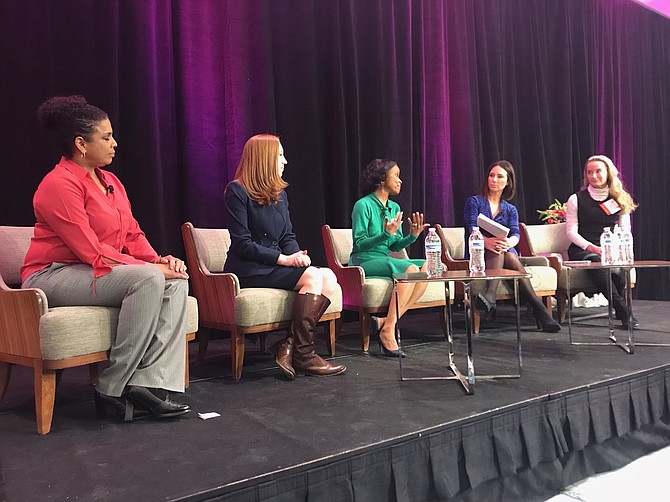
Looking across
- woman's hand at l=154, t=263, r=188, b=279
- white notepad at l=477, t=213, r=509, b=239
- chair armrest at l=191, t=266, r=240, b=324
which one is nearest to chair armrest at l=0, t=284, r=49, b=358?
woman's hand at l=154, t=263, r=188, b=279

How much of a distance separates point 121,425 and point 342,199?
103 inches

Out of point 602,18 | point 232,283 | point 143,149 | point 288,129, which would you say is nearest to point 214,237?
point 232,283

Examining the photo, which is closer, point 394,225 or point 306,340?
point 306,340

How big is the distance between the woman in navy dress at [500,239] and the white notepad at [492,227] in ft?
0.22

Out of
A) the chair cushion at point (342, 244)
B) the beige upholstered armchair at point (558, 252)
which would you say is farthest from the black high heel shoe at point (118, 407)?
the beige upholstered armchair at point (558, 252)

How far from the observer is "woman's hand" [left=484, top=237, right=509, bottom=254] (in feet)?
11.3

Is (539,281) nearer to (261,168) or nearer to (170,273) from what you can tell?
(261,168)

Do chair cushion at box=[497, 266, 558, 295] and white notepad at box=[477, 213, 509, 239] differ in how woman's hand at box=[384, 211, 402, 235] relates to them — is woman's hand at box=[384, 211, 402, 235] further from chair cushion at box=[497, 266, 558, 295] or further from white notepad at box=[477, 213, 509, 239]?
chair cushion at box=[497, 266, 558, 295]

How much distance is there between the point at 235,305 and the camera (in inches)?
97.3

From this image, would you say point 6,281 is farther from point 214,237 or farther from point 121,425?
point 214,237

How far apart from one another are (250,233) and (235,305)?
37 centimetres

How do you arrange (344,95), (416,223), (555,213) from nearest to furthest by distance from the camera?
(416,223) < (344,95) < (555,213)

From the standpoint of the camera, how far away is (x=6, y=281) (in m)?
2.22

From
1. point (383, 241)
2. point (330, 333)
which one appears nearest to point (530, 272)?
point (383, 241)
